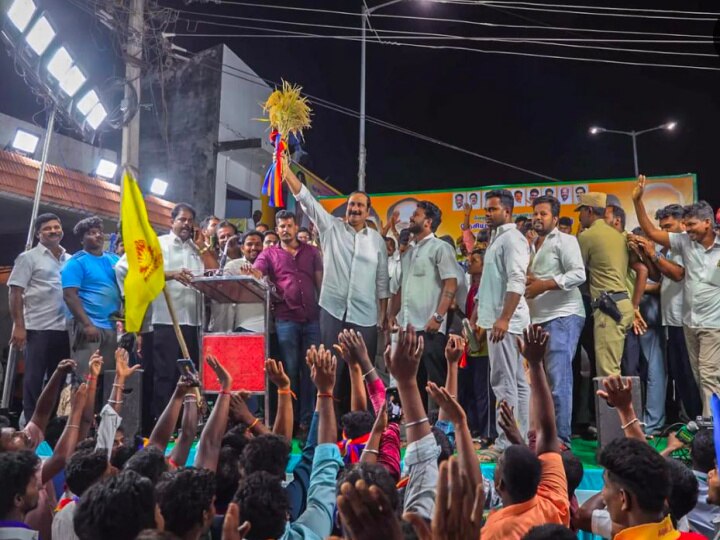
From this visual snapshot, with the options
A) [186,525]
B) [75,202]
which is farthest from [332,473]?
[75,202]

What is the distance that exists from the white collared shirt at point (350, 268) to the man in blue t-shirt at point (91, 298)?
79.9 inches

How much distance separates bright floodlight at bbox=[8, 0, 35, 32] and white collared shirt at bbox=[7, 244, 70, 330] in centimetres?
607

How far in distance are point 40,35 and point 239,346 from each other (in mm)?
8129

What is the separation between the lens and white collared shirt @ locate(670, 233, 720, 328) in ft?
19.0

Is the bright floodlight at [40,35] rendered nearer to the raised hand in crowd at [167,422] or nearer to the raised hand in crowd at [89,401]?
the raised hand in crowd at [89,401]

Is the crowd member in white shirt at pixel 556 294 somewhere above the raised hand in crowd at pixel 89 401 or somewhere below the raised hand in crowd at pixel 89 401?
above

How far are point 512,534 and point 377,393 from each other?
1.48 m

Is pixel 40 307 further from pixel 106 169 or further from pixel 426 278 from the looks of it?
pixel 106 169

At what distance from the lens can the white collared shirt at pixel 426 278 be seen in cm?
597

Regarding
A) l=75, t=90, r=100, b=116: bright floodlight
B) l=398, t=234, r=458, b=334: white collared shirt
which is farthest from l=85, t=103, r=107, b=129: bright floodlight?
l=398, t=234, r=458, b=334: white collared shirt

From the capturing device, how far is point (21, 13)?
10797 millimetres

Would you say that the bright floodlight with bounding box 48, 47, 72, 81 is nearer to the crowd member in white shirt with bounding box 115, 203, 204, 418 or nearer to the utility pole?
the utility pole

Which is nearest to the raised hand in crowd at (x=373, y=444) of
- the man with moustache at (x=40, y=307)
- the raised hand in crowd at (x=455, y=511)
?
the raised hand in crowd at (x=455, y=511)

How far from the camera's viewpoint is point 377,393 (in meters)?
3.85
